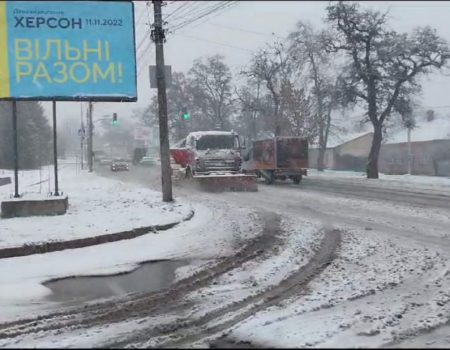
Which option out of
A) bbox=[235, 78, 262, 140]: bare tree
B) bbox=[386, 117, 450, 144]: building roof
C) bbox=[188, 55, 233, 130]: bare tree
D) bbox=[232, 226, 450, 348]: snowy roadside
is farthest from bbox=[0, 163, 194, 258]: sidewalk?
bbox=[188, 55, 233, 130]: bare tree

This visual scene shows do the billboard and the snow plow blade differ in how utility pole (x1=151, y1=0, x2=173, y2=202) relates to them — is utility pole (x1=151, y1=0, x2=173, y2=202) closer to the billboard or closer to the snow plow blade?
the billboard

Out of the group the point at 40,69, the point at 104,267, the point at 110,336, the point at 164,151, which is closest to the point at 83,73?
the point at 40,69

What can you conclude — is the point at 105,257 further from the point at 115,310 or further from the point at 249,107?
the point at 249,107

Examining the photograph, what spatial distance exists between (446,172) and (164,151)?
31.7 metres

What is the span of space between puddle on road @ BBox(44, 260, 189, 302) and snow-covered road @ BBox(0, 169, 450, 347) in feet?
1.02

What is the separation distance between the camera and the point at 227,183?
22984 mm

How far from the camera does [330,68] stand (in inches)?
1837

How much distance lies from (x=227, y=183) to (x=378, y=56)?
53.4 feet

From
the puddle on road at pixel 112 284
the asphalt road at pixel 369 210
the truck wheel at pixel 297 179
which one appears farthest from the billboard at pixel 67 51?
the truck wheel at pixel 297 179

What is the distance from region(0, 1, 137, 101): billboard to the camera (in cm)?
1309

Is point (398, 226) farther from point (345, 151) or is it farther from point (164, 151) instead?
point (345, 151)

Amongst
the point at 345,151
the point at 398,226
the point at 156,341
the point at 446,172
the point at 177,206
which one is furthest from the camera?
the point at 345,151

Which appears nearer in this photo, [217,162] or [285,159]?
[217,162]

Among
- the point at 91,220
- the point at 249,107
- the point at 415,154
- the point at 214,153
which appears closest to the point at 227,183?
the point at 214,153
